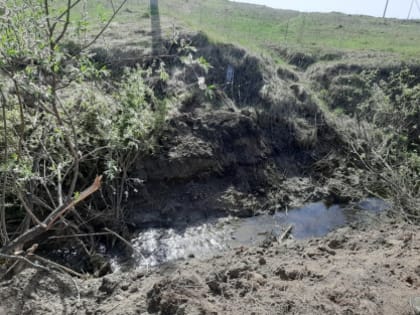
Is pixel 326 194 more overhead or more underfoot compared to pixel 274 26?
more underfoot

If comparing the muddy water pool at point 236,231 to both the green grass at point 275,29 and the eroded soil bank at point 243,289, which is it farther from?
the green grass at point 275,29

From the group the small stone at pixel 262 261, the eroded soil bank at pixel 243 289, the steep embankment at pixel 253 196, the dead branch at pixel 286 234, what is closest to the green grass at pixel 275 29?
the steep embankment at pixel 253 196

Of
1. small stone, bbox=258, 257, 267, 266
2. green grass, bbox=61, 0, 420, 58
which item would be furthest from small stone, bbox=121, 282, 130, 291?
green grass, bbox=61, 0, 420, 58

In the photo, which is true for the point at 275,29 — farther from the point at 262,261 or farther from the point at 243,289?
the point at 243,289

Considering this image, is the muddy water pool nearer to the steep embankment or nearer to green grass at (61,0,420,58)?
the steep embankment

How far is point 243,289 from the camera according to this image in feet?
11.9

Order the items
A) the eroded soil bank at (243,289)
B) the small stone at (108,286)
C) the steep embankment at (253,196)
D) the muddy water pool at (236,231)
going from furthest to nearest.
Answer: the muddy water pool at (236,231)
the small stone at (108,286)
the steep embankment at (253,196)
the eroded soil bank at (243,289)

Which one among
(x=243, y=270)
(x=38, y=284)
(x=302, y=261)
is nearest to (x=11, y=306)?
(x=38, y=284)

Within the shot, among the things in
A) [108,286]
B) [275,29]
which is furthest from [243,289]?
[275,29]

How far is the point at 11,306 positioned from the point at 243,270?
94.8 inches

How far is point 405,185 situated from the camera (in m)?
6.52

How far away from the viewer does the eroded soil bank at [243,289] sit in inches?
130

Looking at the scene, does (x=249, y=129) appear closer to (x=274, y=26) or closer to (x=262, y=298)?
(x=262, y=298)

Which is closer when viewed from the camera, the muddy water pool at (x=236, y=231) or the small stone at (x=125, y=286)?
the small stone at (x=125, y=286)
